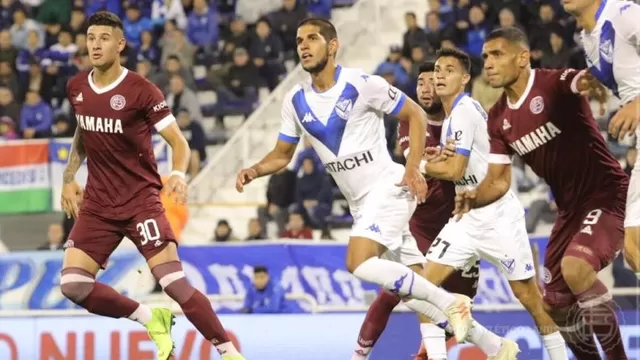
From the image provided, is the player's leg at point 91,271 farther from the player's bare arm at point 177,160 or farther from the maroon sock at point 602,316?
the maroon sock at point 602,316

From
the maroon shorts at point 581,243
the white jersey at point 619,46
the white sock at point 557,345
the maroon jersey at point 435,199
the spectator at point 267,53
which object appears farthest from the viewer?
the spectator at point 267,53

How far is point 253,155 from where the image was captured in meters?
19.6

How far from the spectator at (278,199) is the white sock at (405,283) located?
7.87m

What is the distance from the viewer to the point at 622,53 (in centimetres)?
809

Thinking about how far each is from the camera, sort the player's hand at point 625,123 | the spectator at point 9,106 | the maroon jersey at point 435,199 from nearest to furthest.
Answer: the player's hand at point 625,123 < the maroon jersey at point 435,199 < the spectator at point 9,106

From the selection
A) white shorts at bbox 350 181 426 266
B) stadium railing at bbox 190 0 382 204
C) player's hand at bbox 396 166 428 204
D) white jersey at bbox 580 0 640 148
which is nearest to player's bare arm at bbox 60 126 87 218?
white shorts at bbox 350 181 426 266

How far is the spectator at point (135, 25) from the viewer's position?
21.7 m

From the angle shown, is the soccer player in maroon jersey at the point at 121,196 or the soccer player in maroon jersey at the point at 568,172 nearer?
the soccer player in maroon jersey at the point at 568,172

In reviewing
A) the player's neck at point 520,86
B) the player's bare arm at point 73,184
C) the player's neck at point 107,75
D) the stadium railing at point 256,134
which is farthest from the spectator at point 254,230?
the player's neck at point 520,86

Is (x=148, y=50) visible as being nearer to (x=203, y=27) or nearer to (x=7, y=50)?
(x=203, y=27)

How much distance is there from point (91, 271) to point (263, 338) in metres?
2.56

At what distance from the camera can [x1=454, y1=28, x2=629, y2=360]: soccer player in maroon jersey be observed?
875cm

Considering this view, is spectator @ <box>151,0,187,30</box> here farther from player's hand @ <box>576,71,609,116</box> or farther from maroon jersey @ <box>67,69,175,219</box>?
player's hand @ <box>576,71,609,116</box>

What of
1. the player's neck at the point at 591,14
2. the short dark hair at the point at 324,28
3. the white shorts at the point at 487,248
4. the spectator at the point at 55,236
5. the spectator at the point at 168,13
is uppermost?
the player's neck at the point at 591,14
